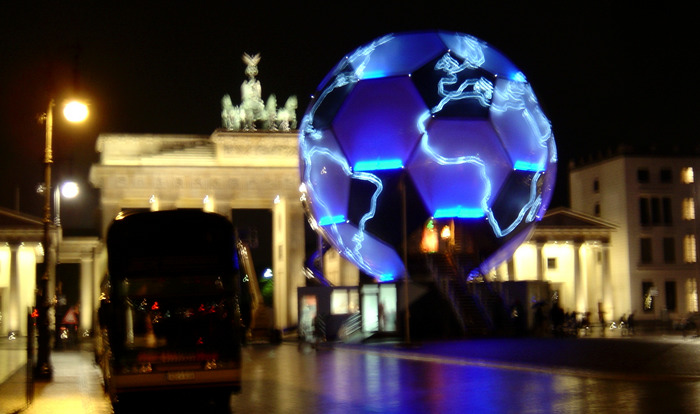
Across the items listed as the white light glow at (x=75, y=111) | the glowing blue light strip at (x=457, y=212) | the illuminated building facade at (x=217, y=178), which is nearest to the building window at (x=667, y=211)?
the illuminated building facade at (x=217, y=178)

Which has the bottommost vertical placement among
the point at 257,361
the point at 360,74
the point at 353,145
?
the point at 257,361

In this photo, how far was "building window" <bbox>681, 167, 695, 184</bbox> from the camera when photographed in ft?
250

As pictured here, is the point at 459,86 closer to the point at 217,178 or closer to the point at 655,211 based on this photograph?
the point at 217,178

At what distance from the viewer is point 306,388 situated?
21391 millimetres

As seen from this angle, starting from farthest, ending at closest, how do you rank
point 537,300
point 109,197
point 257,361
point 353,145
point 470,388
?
point 109,197
point 537,300
point 353,145
point 257,361
point 470,388

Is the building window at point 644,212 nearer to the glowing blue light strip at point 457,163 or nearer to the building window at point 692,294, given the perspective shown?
the building window at point 692,294

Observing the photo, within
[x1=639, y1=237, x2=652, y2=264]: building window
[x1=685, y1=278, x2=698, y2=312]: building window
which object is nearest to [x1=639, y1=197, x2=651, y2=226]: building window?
[x1=639, y1=237, x2=652, y2=264]: building window

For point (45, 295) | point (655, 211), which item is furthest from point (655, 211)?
point (45, 295)

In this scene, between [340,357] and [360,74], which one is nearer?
[340,357]

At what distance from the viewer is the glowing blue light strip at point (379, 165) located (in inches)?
1442

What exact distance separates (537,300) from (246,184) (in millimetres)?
28678

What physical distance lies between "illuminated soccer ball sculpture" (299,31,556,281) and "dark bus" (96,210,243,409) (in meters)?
18.7

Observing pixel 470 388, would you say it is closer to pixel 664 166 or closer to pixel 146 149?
pixel 146 149

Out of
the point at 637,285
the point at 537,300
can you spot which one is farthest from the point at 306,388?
the point at 637,285
